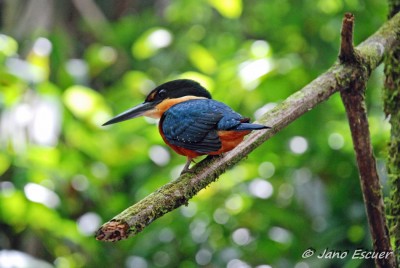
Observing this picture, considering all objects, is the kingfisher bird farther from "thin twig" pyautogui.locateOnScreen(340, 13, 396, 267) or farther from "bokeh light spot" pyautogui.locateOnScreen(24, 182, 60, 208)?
"bokeh light spot" pyautogui.locateOnScreen(24, 182, 60, 208)

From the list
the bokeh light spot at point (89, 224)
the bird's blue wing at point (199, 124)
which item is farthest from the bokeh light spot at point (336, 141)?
the bird's blue wing at point (199, 124)

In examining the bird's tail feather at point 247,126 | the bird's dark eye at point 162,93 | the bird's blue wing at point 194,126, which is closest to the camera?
the bird's tail feather at point 247,126

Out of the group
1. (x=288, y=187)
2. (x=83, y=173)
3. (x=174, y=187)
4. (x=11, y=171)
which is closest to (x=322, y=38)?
(x=288, y=187)

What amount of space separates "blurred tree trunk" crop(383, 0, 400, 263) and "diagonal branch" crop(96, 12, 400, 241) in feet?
0.28

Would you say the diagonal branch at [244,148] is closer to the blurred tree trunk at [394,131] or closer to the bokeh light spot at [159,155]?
the blurred tree trunk at [394,131]

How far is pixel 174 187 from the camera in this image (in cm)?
174

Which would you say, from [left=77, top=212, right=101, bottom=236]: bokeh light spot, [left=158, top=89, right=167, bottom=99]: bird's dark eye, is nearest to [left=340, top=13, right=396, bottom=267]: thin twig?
[left=158, top=89, right=167, bottom=99]: bird's dark eye

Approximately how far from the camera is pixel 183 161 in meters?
3.38

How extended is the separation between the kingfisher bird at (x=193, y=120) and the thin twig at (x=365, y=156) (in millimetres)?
359

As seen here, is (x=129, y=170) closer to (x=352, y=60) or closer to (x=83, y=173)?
(x=83, y=173)

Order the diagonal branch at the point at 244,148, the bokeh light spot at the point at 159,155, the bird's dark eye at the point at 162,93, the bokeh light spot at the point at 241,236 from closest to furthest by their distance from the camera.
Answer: the diagonal branch at the point at 244,148 < the bird's dark eye at the point at 162,93 < the bokeh light spot at the point at 241,236 < the bokeh light spot at the point at 159,155

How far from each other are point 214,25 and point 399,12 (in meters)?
2.95

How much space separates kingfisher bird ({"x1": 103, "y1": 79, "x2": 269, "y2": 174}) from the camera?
1887 mm

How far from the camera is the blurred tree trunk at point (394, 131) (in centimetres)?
222
